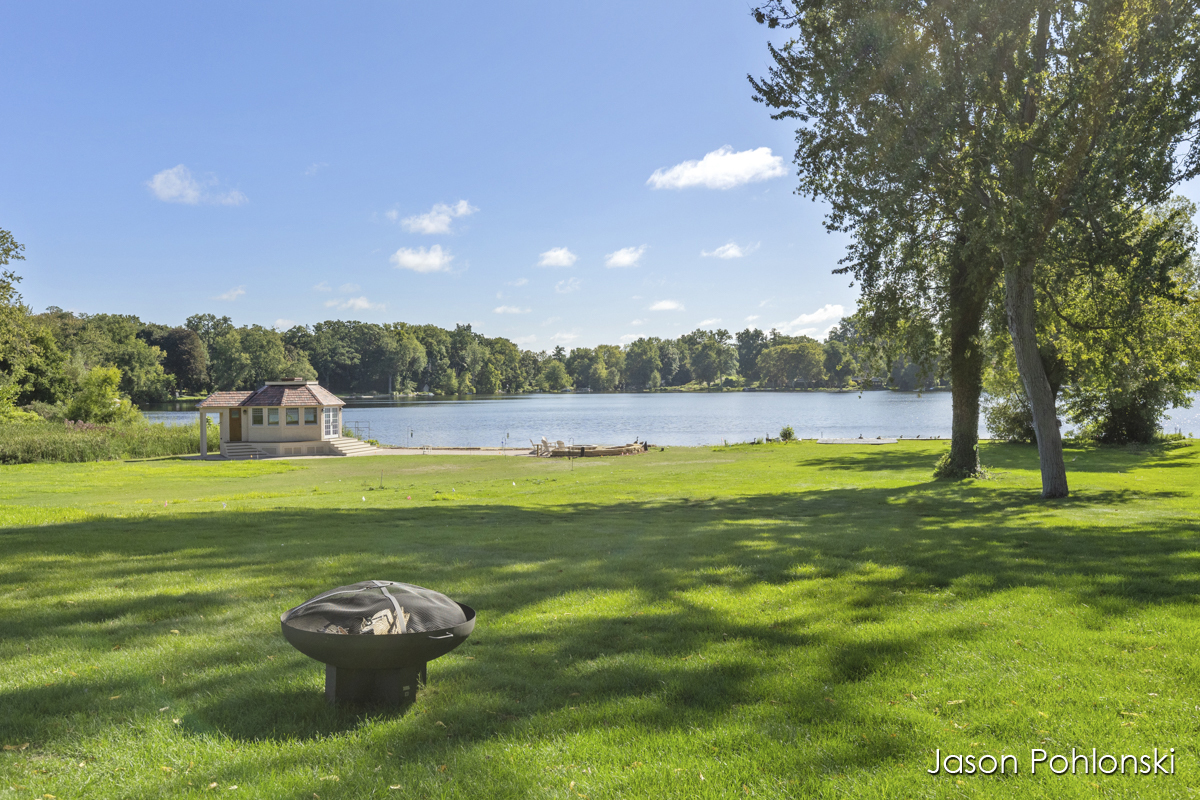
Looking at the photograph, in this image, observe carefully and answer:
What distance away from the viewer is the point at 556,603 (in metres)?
6.81

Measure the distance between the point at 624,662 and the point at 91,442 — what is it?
37811 mm

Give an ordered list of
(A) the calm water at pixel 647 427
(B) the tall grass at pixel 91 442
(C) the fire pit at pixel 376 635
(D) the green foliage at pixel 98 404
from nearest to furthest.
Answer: (C) the fire pit at pixel 376 635, (B) the tall grass at pixel 91 442, (D) the green foliage at pixel 98 404, (A) the calm water at pixel 647 427

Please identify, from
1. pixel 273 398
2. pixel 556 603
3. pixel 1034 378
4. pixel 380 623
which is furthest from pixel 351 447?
pixel 380 623

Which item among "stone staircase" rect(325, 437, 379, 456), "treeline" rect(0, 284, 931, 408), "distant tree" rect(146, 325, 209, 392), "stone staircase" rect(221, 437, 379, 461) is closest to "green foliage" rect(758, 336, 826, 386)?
"treeline" rect(0, 284, 931, 408)

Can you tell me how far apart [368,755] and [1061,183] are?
51.4ft

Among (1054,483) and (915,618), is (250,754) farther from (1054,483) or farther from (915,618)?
(1054,483)

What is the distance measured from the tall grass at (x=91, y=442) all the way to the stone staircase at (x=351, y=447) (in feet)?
22.0

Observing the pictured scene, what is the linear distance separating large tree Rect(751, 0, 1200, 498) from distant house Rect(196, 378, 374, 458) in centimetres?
3241

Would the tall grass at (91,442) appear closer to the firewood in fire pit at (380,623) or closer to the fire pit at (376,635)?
the fire pit at (376,635)

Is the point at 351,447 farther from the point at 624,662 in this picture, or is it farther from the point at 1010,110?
the point at 624,662

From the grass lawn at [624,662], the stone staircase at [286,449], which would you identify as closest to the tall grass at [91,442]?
the stone staircase at [286,449]

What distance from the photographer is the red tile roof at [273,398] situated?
40.0m

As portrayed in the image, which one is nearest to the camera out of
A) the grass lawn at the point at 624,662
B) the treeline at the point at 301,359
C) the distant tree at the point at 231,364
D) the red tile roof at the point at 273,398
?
the grass lawn at the point at 624,662

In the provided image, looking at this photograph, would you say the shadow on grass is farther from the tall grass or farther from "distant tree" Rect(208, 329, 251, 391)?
"distant tree" Rect(208, 329, 251, 391)
